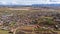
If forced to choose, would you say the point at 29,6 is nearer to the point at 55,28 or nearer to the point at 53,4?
the point at 53,4

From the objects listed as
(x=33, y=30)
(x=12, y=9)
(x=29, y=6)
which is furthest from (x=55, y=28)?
(x=12, y=9)

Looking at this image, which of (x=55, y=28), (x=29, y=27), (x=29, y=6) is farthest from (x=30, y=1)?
(x=55, y=28)

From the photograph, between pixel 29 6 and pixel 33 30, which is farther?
pixel 29 6

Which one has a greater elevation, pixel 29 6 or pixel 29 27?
pixel 29 6

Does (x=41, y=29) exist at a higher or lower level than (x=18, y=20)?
lower

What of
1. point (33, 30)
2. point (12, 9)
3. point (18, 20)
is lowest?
point (33, 30)

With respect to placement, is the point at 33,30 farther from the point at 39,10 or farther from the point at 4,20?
the point at 4,20
